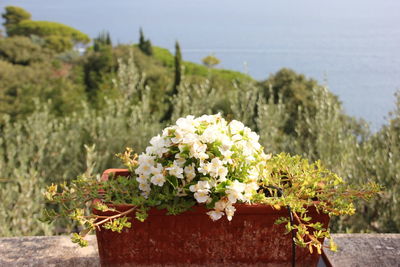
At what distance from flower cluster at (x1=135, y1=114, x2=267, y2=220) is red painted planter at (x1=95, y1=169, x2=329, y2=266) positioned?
77 mm

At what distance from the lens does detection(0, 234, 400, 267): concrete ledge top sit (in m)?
2.05

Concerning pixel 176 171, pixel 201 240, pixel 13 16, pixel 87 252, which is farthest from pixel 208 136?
pixel 13 16

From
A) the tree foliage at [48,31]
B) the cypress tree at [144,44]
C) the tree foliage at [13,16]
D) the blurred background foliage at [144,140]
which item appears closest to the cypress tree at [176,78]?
the blurred background foliage at [144,140]

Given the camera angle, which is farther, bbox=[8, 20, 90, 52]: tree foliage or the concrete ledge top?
bbox=[8, 20, 90, 52]: tree foliage

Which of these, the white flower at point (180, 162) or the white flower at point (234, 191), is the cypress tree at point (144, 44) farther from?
the white flower at point (234, 191)

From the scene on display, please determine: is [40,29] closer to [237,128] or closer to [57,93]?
[57,93]

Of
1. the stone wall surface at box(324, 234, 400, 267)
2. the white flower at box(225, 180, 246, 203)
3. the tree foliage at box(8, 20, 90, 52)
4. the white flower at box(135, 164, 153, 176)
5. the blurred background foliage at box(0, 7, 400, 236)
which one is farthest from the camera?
the tree foliage at box(8, 20, 90, 52)

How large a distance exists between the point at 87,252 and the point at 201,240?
25.0 inches

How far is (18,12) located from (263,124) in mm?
27996

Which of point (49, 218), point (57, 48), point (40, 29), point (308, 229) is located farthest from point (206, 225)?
point (40, 29)

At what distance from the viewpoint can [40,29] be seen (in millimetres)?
27766

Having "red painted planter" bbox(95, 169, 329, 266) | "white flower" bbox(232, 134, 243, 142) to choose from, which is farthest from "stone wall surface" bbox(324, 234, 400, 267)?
"white flower" bbox(232, 134, 243, 142)

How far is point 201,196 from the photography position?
1.71m

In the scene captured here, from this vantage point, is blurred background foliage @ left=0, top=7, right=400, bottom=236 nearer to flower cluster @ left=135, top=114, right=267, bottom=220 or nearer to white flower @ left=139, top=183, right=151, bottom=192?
flower cluster @ left=135, top=114, right=267, bottom=220
